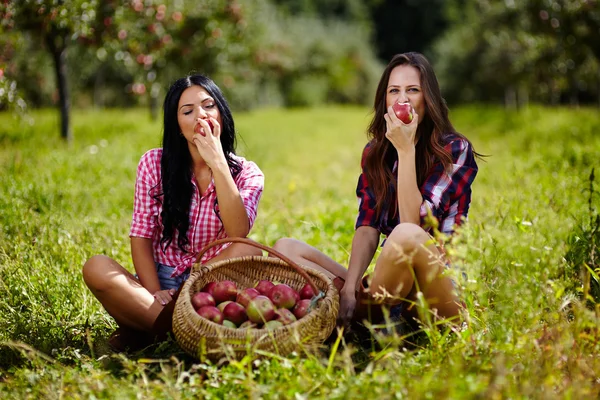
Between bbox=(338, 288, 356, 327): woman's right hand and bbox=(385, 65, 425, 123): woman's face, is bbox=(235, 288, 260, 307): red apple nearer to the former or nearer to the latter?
bbox=(338, 288, 356, 327): woman's right hand

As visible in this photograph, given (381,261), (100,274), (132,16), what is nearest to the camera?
(381,261)

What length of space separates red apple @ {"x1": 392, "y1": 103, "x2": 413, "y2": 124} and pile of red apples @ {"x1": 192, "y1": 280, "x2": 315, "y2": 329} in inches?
39.0

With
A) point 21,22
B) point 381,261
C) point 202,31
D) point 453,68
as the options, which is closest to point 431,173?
point 381,261

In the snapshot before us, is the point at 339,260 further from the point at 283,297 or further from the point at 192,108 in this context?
the point at 192,108

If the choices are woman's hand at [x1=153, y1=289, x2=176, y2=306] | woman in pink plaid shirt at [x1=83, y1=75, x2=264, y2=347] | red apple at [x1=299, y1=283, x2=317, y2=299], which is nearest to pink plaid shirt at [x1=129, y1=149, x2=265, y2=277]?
woman in pink plaid shirt at [x1=83, y1=75, x2=264, y2=347]

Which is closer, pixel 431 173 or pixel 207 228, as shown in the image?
pixel 431 173

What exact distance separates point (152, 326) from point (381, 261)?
3.99 feet

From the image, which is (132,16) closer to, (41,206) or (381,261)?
(41,206)

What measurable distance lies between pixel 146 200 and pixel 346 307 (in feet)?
4.12

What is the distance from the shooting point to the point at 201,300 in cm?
283

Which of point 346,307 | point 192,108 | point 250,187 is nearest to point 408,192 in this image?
point 346,307

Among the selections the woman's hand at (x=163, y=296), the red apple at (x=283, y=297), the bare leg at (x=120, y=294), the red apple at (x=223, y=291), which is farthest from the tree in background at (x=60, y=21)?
the red apple at (x=283, y=297)

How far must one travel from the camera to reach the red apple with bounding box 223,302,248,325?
2807mm

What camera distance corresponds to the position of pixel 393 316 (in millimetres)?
3314
